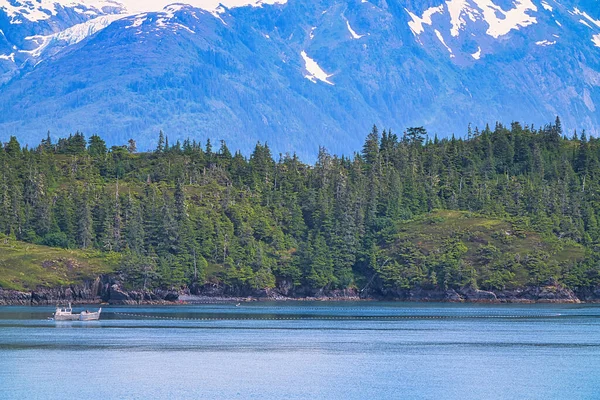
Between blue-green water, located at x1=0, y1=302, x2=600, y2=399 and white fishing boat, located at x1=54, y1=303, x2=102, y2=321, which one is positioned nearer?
blue-green water, located at x1=0, y1=302, x2=600, y2=399

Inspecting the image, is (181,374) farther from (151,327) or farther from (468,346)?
(151,327)

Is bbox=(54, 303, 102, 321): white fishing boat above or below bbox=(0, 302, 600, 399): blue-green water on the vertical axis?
above

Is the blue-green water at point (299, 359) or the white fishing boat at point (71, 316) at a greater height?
the white fishing boat at point (71, 316)

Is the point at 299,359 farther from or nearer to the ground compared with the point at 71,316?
nearer to the ground

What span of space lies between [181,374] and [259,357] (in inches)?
679

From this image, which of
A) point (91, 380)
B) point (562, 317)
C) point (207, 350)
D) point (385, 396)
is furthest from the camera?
point (562, 317)

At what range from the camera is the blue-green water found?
99.1 meters

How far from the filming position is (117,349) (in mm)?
132000

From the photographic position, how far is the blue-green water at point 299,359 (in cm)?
9906

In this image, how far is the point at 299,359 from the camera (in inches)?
4840

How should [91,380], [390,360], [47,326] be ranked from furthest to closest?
[47,326] → [390,360] → [91,380]

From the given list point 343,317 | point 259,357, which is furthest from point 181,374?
point 343,317

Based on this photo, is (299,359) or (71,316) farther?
(71,316)

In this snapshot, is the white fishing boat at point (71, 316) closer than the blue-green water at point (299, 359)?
No
